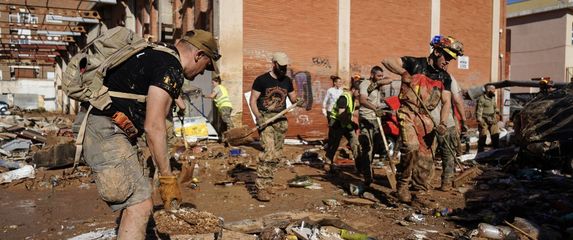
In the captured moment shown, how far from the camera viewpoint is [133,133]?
309 cm

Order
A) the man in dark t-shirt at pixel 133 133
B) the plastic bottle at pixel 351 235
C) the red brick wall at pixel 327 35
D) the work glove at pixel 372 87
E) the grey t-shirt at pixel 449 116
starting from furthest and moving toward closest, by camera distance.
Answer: the red brick wall at pixel 327 35 < the work glove at pixel 372 87 < the grey t-shirt at pixel 449 116 < the plastic bottle at pixel 351 235 < the man in dark t-shirt at pixel 133 133

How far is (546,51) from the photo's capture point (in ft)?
92.2

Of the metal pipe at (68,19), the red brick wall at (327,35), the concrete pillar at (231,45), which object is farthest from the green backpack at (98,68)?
the metal pipe at (68,19)

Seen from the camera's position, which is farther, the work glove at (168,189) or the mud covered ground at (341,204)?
the mud covered ground at (341,204)

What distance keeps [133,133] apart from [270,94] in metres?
3.56

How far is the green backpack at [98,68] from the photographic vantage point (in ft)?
9.50

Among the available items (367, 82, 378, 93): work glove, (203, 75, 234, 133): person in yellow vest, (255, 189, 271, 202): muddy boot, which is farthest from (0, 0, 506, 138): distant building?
(255, 189, 271, 202): muddy boot

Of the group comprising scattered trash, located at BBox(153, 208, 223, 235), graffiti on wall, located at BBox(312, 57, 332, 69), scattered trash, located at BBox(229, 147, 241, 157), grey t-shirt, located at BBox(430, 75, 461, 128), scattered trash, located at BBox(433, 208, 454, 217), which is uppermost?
graffiti on wall, located at BBox(312, 57, 332, 69)

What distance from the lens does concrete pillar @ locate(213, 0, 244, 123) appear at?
12406mm

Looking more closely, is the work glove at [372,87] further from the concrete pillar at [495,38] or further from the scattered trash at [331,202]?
the concrete pillar at [495,38]

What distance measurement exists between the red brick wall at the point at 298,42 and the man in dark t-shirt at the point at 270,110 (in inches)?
250

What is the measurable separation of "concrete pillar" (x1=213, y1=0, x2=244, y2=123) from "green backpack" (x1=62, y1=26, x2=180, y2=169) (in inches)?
371

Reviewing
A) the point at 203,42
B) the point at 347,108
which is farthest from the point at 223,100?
the point at 203,42

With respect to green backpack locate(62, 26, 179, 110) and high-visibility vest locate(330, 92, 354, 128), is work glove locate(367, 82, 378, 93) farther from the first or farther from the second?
green backpack locate(62, 26, 179, 110)
